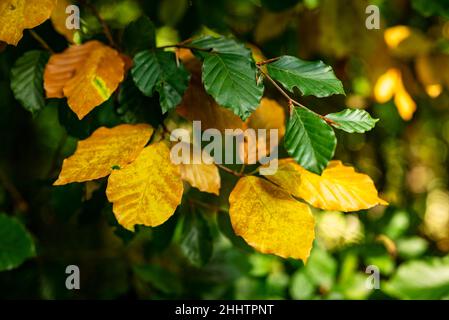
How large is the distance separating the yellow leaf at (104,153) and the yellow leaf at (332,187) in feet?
0.68

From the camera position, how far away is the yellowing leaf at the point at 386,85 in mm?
1140

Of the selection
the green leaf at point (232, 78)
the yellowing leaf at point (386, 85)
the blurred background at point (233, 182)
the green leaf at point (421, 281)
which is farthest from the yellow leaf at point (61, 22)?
the green leaf at point (421, 281)

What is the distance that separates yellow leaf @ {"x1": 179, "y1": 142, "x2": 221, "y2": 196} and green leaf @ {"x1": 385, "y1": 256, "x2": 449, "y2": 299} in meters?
0.57

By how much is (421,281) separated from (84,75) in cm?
88

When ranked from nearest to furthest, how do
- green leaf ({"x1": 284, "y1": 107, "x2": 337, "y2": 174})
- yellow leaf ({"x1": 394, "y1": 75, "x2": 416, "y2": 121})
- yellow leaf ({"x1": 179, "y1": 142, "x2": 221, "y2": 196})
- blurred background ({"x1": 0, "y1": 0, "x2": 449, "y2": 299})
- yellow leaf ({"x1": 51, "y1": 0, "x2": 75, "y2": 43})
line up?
green leaf ({"x1": 284, "y1": 107, "x2": 337, "y2": 174})
yellow leaf ({"x1": 179, "y1": 142, "x2": 221, "y2": 196})
yellow leaf ({"x1": 51, "y1": 0, "x2": 75, "y2": 43})
blurred background ({"x1": 0, "y1": 0, "x2": 449, "y2": 299})
yellow leaf ({"x1": 394, "y1": 75, "x2": 416, "y2": 121})

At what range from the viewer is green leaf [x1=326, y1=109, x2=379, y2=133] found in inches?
22.7

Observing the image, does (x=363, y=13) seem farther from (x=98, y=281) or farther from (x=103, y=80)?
(x=98, y=281)

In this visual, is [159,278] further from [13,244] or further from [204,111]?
[204,111]

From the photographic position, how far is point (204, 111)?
0.71 metres

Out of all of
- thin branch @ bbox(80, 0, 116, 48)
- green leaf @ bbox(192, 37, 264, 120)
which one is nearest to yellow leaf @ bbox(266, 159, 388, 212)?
green leaf @ bbox(192, 37, 264, 120)

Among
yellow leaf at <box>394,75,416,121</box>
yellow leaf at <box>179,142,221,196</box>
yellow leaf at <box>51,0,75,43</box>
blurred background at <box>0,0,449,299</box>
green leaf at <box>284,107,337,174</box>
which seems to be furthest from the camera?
yellow leaf at <box>394,75,416,121</box>

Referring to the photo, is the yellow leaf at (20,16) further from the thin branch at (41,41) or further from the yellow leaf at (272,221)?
the yellow leaf at (272,221)

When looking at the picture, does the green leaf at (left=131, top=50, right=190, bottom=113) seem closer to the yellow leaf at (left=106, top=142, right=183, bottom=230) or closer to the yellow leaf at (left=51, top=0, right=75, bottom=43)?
the yellow leaf at (left=106, top=142, right=183, bottom=230)

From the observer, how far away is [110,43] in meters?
0.81
